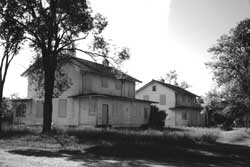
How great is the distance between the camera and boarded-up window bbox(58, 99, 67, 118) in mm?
30422

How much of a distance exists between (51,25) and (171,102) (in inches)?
1179

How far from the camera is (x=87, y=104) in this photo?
29.0 metres

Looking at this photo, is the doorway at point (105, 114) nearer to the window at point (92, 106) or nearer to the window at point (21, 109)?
the window at point (92, 106)

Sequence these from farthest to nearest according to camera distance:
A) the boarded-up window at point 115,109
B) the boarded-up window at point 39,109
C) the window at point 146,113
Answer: the window at point 146,113 < the boarded-up window at point 39,109 < the boarded-up window at point 115,109

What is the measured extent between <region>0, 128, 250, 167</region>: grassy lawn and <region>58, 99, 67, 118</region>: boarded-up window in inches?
351

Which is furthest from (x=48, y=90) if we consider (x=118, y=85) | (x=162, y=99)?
(x=162, y=99)

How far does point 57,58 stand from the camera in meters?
24.5

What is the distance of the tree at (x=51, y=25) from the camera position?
20.5 metres

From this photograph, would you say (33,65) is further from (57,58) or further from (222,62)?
(222,62)

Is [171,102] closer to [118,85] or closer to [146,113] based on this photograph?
[146,113]

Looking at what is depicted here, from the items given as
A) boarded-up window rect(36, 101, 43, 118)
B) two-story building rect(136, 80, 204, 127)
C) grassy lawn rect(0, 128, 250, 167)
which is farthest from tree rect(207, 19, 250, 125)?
boarded-up window rect(36, 101, 43, 118)

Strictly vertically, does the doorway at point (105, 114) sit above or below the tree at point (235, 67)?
below

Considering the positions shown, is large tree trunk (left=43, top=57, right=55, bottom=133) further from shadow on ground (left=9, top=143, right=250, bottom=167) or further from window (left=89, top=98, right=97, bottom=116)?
shadow on ground (left=9, top=143, right=250, bottom=167)

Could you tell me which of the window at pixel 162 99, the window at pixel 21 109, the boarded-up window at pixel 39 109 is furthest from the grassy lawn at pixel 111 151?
the window at pixel 162 99
